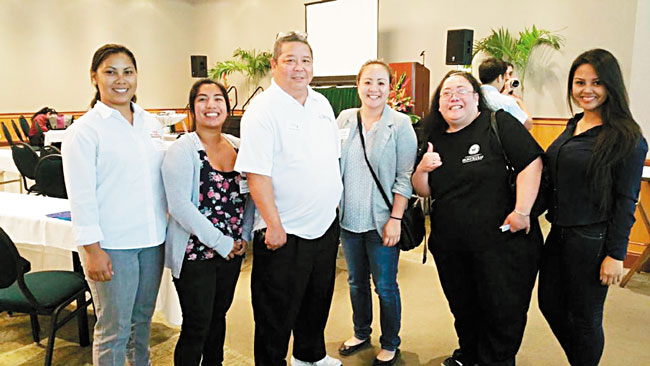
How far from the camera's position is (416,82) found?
659cm

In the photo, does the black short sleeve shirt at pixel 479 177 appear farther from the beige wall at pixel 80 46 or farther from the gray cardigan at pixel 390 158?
the beige wall at pixel 80 46

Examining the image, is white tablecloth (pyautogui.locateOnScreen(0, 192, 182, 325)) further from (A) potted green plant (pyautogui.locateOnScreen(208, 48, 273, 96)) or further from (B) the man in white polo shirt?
(A) potted green plant (pyautogui.locateOnScreen(208, 48, 273, 96))

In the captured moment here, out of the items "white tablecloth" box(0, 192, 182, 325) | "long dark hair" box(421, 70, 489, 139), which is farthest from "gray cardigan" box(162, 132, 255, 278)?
"long dark hair" box(421, 70, 489, 139)

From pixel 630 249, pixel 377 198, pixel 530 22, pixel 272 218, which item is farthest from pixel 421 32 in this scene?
pixel 272 218

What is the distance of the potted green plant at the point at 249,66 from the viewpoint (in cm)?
1005

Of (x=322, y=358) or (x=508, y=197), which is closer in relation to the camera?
(x=508, y=197)

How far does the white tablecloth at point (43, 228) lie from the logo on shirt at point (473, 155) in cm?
167

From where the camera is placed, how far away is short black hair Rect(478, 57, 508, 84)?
12.7 feet

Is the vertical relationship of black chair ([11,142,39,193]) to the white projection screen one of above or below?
below

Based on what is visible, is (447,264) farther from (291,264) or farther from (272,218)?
(272,218)

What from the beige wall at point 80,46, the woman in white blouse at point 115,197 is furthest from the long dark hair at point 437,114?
the beige wall at point 80,46

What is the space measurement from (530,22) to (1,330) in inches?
268

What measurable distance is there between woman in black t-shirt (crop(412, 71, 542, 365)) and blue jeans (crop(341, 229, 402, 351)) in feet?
0.93

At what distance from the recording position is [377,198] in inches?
91.1
